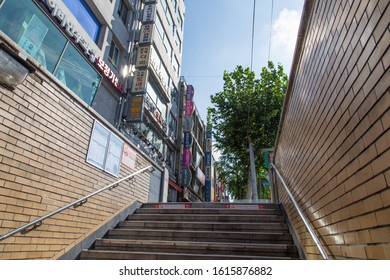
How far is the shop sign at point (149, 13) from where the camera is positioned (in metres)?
12.3

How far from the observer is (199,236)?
4598 millimetres

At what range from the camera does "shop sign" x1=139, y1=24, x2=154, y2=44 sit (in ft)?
38.8

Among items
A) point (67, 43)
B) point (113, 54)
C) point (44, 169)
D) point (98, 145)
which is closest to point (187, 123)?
point (113, 54)

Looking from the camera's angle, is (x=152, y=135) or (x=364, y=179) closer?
(x=364, y=179)

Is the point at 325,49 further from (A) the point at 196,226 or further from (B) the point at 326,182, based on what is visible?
(A) the point at 196,226

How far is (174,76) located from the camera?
18.5 meters

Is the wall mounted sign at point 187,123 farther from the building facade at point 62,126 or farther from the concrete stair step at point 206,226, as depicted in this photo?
the concrete stair step at point 206,226

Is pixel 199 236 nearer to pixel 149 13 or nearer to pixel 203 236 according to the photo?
pixel 203 236

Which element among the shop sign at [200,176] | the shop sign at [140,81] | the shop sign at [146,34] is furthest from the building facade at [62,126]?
the shop sign at [200,176]

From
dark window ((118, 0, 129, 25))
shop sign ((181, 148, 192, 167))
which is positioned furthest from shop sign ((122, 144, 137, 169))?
shop sign ((181, 148, 192, 167))

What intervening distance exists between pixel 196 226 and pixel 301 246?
82.8 inches

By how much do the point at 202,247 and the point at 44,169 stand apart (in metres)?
2.78

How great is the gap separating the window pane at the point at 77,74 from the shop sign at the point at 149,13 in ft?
17.2
